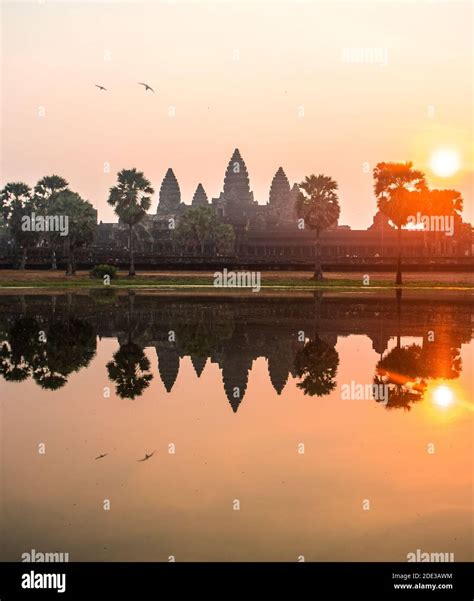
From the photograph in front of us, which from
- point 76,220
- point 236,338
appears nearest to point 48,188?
point 76,220

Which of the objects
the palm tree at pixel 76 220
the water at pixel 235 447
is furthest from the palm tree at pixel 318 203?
the water at pixel 235 447

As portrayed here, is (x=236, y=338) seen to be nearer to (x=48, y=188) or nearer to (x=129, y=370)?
(x=129, y=370)

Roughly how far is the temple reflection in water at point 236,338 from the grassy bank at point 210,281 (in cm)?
1924

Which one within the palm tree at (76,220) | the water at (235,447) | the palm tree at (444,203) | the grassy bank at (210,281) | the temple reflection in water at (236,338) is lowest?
the water at (235,447)

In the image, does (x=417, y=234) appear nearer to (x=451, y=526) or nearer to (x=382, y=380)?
(x=382, y=380)

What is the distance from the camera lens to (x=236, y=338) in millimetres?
32406

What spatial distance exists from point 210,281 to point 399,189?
19149mm

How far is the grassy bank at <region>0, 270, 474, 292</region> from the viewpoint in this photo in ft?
241

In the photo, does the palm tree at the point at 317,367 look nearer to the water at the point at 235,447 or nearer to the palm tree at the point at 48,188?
the water at the point at 235,447

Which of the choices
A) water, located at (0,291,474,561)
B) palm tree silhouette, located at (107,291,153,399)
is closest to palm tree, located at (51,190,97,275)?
water, located at (0,291,474,561)

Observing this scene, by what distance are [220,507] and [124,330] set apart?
23088 millimetres

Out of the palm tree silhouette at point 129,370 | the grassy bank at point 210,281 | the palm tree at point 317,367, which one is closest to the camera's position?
the palm tree silhouette at point 129,370

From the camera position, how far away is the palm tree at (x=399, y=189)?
83500 millimetres
